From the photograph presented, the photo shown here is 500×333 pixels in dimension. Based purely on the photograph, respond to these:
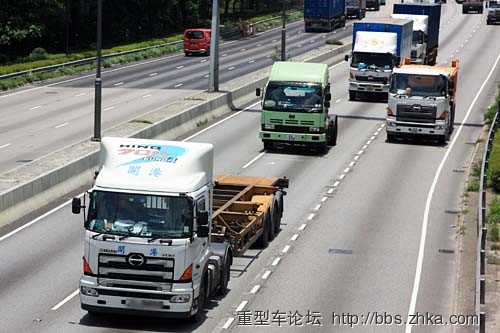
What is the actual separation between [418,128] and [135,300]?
2700cm

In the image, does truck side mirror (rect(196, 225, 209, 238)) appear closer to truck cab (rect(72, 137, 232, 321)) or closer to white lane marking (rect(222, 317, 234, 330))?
truck cab (rect(72, 137, 232, 321))

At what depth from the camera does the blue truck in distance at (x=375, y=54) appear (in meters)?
56.6

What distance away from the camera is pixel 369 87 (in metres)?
57.7

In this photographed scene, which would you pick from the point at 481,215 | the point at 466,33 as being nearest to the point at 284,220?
the point at 481,215

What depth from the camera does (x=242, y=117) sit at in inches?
2061

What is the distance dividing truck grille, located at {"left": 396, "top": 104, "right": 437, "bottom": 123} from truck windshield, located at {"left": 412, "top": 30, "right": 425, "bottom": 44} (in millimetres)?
25352

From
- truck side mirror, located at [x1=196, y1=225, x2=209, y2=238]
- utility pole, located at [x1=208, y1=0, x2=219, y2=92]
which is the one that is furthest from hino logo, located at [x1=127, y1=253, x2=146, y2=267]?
utility pole, located at [x1=208, y1=0, x2=219, y2=92]

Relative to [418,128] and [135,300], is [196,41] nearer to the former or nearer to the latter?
[418,128]

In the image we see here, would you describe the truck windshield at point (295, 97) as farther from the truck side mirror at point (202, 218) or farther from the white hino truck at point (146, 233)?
the truck side mirror at point (202, 218)

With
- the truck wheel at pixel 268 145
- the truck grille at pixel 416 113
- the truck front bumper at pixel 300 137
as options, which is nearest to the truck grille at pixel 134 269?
the truck front bumper at pixel 300 137

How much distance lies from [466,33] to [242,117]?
5913cm

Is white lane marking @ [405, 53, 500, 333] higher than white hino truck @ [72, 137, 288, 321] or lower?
lower

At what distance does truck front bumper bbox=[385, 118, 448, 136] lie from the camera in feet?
147

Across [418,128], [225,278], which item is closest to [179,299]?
[225,278]
